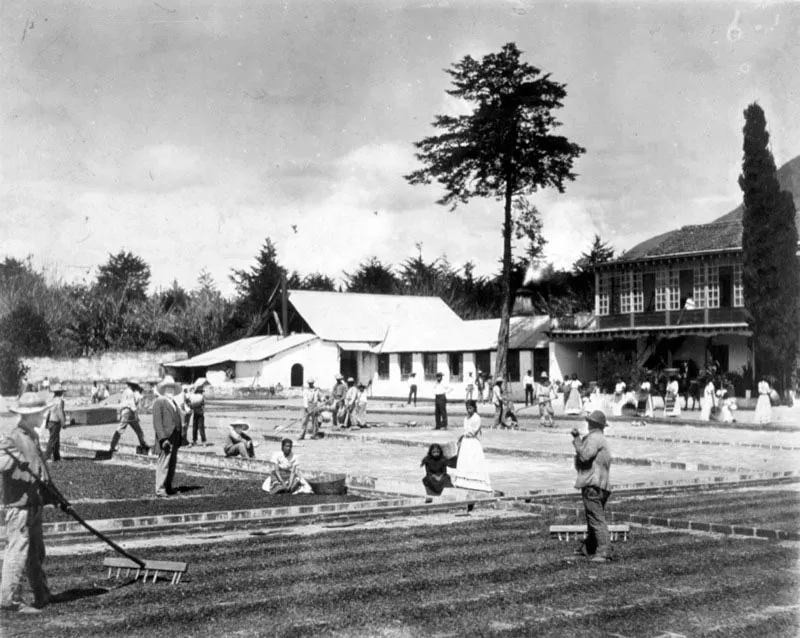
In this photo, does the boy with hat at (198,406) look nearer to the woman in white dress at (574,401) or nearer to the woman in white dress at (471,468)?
the woman in white dress at (471,468)

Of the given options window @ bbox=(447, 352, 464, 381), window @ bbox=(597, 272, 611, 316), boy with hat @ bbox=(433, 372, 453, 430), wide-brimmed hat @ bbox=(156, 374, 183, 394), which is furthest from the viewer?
window @ bbox=(447, 352, 464, 381)

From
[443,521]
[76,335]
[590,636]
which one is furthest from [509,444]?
[76,335]

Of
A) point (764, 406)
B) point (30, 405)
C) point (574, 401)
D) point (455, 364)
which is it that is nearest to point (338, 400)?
point (574, 401)

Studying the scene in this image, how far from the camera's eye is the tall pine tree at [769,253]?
111 feet

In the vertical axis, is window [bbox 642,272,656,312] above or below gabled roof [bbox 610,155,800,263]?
below

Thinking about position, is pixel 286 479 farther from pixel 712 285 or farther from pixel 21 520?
pixel 712 285

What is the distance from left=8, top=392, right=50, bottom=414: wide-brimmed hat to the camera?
7.39 meters

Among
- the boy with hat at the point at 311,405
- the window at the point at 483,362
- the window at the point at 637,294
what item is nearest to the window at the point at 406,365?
the window at the point at 483,362

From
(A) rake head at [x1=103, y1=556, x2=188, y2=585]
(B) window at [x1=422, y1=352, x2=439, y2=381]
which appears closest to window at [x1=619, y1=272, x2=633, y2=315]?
(B) window at [x1=422, y1=352, x2=439, y2=381]

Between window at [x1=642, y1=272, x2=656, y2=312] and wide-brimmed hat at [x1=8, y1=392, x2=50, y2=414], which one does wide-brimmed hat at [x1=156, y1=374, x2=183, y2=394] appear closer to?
wide-brimmed hat at [x1=8, y1=392, x2=50, y2=414]

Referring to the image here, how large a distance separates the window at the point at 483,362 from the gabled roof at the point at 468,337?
540 mm

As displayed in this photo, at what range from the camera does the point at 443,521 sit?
11461mm

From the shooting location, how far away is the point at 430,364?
52.8 metres

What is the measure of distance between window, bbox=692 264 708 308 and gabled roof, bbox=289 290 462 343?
18.1 m
